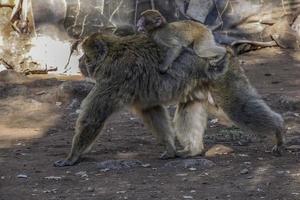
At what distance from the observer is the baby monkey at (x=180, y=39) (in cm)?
753

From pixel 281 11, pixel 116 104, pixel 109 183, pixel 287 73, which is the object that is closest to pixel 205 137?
pixel 116 104

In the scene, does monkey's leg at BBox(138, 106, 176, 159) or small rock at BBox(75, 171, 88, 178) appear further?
monkey's leg at BBox(138, 106, 176, 159)

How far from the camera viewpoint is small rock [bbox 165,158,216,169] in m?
7.20

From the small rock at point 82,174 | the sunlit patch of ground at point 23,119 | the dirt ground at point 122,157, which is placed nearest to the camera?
the dirt ground at point 122,157

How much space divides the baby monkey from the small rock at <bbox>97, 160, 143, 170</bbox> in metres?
0.95

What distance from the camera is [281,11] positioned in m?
15.2

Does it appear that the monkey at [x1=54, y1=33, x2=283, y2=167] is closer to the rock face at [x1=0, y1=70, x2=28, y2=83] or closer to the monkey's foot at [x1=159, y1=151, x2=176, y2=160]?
the monkey's foot at [x1=159, y1=151, x2=176, y2=160]

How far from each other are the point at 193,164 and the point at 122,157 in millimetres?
935

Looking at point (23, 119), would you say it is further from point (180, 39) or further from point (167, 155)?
point (180, 39)

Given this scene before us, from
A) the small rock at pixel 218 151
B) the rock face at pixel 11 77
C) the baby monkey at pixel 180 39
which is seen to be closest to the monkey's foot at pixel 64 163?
the baby monkey at pixel 180 39

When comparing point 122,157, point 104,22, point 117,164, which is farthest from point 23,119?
point 104,22

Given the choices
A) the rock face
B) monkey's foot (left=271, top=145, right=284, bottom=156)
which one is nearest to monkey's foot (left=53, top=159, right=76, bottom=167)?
monkey's foot (left=271, top=145, right=284, bottom=156)

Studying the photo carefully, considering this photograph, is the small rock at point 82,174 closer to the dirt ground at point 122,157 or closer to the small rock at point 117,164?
the dirt ground at point 122,157

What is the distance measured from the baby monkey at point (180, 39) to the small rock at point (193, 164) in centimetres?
91
